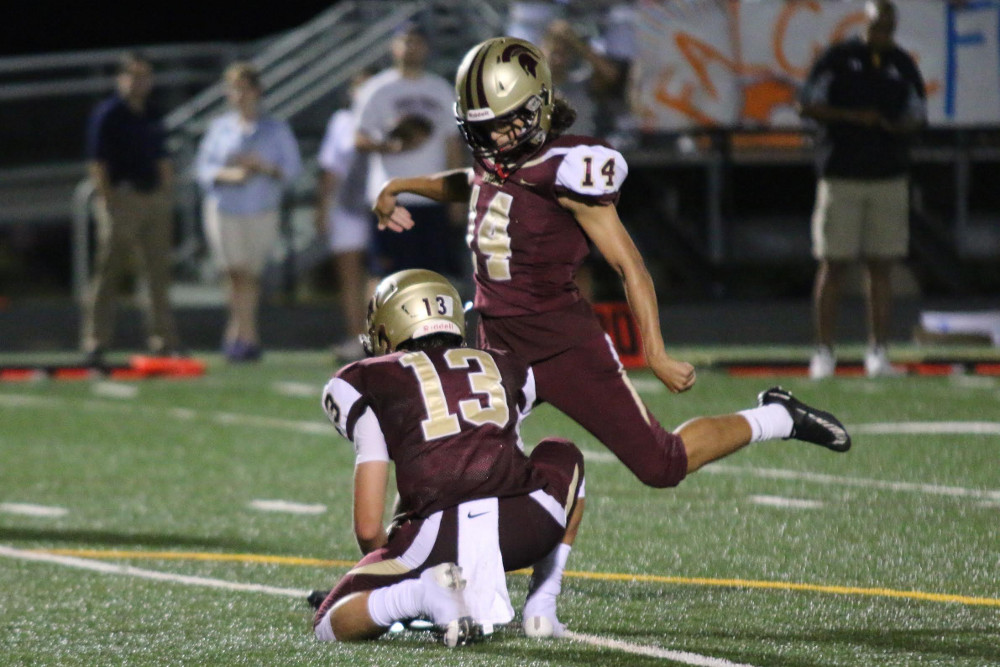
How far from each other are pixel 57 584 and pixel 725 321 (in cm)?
935

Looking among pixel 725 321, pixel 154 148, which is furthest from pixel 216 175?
pixel 725 321

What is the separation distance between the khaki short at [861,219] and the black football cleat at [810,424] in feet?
15.9

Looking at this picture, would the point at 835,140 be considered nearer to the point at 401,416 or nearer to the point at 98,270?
the point at 98,270

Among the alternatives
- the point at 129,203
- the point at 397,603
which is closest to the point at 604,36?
the point at 129,203

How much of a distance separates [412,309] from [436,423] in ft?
1.13

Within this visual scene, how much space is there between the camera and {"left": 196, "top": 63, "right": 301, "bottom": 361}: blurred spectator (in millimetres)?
12531

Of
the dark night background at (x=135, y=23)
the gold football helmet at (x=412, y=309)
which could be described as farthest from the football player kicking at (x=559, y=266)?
the dark night background at (x=135, y=23)

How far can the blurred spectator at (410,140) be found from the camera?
38.4 feet

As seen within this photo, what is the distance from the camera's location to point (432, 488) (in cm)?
475

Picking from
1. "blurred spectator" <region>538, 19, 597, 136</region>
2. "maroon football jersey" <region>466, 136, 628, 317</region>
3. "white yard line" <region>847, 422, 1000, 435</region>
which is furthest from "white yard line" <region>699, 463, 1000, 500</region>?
"blurred spectator" <region>538, 19, 597, 136</region>

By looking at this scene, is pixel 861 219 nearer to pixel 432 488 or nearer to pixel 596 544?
pixel 596 544

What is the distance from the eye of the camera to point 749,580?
215 inches

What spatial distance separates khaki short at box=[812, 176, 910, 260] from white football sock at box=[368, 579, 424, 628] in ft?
20.6

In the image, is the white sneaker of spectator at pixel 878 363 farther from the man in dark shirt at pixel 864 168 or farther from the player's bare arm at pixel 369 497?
the player's bare arm at pixel 369 497
